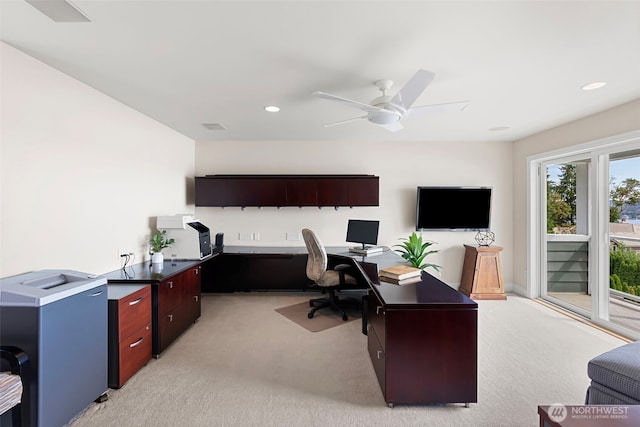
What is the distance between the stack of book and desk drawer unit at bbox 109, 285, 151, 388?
2.05 meters

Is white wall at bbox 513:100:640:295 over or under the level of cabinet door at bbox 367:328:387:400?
over

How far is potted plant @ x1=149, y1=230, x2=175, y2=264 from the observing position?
3225 millimetres

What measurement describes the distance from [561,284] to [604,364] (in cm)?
317

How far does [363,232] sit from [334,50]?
2802 mm

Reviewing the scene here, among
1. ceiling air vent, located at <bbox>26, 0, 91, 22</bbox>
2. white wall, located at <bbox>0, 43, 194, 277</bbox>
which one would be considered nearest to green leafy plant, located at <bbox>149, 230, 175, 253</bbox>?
white wall, located at <bbox>0, 43, 194, 277</bbox>

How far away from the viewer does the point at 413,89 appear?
215 centimetres

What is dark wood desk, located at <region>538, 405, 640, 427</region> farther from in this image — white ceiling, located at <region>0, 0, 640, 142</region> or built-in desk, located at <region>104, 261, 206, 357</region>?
built-in desk, located at <region>104, 261, 206, 357</region>

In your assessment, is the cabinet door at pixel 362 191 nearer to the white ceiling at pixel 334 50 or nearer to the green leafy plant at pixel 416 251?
the green leafy plant at pixel 416 251

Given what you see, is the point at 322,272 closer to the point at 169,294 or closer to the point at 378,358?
the point at 378,358

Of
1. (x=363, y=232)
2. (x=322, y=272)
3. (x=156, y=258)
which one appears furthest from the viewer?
(x=363, y=232)

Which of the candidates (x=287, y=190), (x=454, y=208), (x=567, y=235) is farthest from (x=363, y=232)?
(x=567, y=235)

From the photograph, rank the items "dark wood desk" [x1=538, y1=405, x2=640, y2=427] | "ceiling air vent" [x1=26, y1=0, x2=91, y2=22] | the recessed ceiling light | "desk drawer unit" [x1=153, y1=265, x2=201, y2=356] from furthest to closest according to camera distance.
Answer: "desk drawer unit" [x1=153, y1=265, x2=201, y2=356], the recessed ceiling light, "ceiling air vent" [x1=26, y1=0, x2=91, y2=22], "dark wood desk" [x1=538, y1=405, x2=640, y2=427]

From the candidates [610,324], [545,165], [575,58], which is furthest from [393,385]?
[545,165]

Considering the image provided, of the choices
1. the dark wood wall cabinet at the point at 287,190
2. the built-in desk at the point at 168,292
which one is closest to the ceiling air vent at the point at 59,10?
the built-in desk at the point at 168,292
